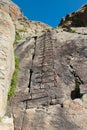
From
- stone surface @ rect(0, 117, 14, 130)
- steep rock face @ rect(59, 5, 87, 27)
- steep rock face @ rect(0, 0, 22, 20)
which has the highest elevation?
steep rock face @ rect(0, 0, 22, 20)

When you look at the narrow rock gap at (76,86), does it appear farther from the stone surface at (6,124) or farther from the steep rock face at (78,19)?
the steep rock face at (78,19)

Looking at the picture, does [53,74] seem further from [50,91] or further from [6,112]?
[6,112]

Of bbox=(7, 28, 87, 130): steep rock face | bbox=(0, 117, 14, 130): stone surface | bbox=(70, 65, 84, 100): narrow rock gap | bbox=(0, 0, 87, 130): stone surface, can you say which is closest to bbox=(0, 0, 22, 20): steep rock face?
bbox=(0, 0, 87, 130): stone surface

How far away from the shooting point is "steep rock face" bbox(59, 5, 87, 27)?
19.1 meters

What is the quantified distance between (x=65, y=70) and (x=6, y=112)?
3.59 m

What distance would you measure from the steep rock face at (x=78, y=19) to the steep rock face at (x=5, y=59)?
6.36 m

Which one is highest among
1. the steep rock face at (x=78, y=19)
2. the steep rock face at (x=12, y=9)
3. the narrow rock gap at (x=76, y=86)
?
the steep rock face at (x=12, y=9)

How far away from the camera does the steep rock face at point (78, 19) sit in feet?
62.6

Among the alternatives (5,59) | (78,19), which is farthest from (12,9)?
(5,59)

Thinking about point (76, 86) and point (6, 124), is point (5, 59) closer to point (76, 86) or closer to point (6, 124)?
point (76, 86)

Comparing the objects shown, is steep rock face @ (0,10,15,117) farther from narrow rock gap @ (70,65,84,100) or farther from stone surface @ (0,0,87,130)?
narrow rock gap @ (70,65,84,100)

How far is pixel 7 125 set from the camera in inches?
381

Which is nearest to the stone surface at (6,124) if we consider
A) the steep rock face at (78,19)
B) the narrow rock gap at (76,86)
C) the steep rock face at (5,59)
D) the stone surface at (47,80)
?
the stone surface at (47,80)

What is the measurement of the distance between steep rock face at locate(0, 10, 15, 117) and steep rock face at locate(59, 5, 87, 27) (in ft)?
20.9
